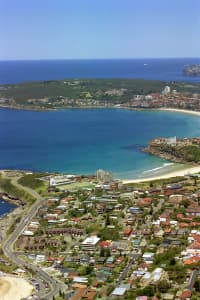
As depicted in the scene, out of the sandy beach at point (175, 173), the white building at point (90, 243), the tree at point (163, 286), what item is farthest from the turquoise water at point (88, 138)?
the tree at point (163, 286)

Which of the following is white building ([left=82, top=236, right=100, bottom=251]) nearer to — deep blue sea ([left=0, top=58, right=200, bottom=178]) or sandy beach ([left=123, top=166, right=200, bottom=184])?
sandy beach ([left=123, top=166, right=200, bottom=184])

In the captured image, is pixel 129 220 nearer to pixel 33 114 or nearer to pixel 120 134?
pixel 120 134

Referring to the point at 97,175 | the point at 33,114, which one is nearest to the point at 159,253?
the point at 97,175

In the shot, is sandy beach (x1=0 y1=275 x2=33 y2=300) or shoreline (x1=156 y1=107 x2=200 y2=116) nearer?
sandy beach (x1=0 y1=275 x2=33 y2=300)

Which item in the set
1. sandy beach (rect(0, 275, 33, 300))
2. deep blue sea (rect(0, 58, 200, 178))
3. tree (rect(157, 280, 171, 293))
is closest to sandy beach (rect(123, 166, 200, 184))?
deep blue sea (rect(0, 58, 200, 178))

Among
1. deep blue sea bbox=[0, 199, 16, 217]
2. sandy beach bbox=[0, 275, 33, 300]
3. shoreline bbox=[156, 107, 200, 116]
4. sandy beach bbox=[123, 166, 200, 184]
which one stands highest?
shoreline bbox=[156, 107, 200, 116]
